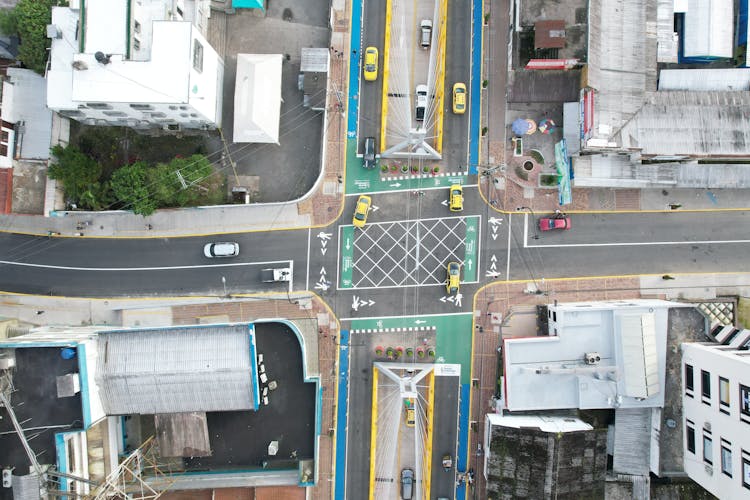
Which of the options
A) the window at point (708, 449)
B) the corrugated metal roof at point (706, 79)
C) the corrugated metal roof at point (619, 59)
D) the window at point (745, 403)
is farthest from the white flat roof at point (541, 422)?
the corrugated metal roof at point (706, 79)

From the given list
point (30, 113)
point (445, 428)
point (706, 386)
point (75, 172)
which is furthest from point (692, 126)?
point (30, 113)

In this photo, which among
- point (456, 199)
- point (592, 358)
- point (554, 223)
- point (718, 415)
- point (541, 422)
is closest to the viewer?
point (718, 415)

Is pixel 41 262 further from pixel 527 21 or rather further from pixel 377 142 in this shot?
pixel 527 21

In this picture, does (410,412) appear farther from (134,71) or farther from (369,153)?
(134,71)

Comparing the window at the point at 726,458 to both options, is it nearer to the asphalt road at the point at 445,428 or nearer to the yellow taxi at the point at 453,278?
the asphalt road at the point at 445,428

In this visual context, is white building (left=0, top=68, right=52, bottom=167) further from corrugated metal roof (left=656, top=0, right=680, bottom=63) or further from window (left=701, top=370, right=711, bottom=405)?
window (left=701, top=370, right=711, bottom=405)

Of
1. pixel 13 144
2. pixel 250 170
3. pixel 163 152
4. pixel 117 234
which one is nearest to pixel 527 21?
pixel 250 170
